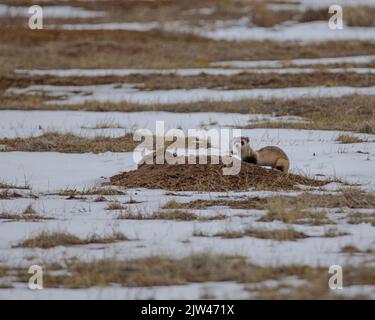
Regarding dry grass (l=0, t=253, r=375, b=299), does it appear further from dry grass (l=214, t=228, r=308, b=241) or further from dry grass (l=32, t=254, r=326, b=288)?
dry grass (l=214, t=228, r=308, b=241)

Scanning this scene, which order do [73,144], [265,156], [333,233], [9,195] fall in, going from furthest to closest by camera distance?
1. [73,144]
2. [265,156]
3. [9,195]
4. [333,233]

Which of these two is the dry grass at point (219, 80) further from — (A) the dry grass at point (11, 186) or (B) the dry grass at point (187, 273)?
(B) the dry grass at point (187, 273)

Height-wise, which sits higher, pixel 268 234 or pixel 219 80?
pixel 219 80

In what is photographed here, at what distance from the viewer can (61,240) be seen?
8602 millimetres

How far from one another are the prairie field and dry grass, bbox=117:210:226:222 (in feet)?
0.09

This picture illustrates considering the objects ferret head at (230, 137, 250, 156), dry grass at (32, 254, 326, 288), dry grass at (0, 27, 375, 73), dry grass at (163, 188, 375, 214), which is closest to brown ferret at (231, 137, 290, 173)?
ferret head at (230, 137, 250, 156)

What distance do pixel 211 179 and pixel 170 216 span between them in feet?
6.39

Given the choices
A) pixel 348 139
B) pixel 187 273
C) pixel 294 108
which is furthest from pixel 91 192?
pixel 294 108

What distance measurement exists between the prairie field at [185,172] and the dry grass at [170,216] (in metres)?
0.03

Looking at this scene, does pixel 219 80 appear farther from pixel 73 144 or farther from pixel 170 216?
pixel 170 216

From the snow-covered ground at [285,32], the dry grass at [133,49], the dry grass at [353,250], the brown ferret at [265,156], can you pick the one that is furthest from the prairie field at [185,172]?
the snow-covered ground at [285,32]

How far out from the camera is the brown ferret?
1180cm

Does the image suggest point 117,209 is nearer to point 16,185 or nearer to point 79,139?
point 16,185

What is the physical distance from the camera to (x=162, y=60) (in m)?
28.8
